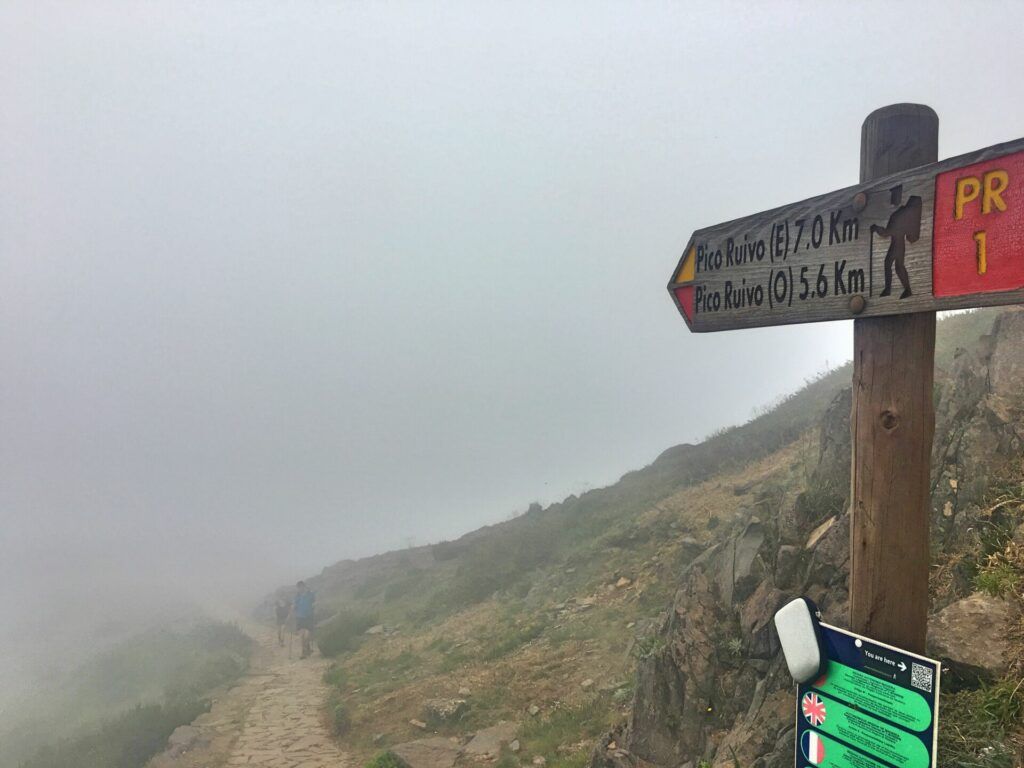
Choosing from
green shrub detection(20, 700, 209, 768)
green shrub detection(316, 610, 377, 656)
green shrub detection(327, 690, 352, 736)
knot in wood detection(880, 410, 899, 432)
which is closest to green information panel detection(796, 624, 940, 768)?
knot in wood detection(880, 410, 899, 432)

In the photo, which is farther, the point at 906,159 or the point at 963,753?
the point at 963,753

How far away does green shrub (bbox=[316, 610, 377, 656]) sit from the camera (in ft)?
55.7

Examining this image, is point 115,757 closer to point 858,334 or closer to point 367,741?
point 367,741

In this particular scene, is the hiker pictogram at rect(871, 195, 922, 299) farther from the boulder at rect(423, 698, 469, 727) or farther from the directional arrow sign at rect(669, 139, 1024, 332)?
the boulder at rect(423, 698, 469, 727)

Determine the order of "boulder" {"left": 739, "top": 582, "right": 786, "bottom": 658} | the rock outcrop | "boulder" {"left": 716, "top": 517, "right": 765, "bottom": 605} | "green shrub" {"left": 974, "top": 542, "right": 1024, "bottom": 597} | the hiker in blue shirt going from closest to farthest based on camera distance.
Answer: "green shrub" {"left": 974, "top": 542, "right": 1024, "bottom": 597}
the rock outcrop
"boulder" {"left": 739, "top": 582, "right": 786, "bottom": 658}
"boulder" {"left": 716, "top": 517, "right": 765, "bottom": 605}
the hiker in blue shirt

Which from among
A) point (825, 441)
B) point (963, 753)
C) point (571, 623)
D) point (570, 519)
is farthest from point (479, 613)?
point (963, 753)

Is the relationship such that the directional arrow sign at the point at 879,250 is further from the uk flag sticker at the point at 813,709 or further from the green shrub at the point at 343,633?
the green shrub at the point at 343,633

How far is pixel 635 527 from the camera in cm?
1482

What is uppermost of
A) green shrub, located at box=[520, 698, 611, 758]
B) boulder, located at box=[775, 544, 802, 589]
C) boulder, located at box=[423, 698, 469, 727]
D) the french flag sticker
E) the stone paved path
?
boulder, located at box=[775, 544, 802, 589]

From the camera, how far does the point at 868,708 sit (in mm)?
2047

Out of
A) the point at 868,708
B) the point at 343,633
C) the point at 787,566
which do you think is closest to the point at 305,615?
the point at 343,633

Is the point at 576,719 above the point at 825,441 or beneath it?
beneath

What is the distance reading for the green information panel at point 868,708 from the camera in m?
1.91

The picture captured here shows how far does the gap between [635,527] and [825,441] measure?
8110 mm
